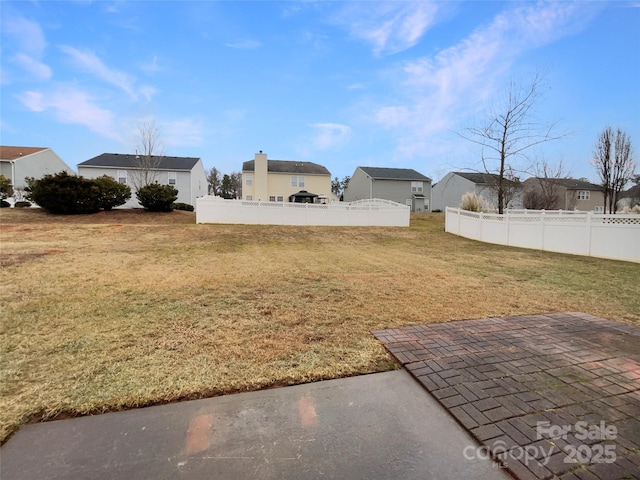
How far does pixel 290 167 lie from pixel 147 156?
14.1m

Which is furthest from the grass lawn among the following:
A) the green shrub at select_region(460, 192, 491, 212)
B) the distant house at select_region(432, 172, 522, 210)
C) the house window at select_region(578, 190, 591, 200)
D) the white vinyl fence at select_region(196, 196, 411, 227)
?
the house window at select_region(578, 190, 591, 200)

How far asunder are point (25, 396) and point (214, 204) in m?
15.0

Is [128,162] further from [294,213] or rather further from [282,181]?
[294,213]

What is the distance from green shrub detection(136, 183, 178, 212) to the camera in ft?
59.3

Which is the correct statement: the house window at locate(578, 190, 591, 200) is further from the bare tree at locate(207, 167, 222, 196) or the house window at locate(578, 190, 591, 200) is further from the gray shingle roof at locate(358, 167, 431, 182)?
the bare tree at locate(207, 167, 222, 196)

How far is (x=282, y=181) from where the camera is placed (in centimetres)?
3312

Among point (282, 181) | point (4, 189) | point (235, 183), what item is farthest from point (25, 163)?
point (235, 183)

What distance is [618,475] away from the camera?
5.24 ft

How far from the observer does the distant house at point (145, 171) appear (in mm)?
27344

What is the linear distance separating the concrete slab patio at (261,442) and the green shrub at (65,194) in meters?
18.4

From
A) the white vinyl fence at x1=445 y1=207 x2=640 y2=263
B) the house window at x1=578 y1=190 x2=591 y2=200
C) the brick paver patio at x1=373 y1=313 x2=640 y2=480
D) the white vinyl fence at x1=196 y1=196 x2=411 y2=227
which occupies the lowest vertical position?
the brick paver patio at x1=373 y1=313 x2=640 y2=480

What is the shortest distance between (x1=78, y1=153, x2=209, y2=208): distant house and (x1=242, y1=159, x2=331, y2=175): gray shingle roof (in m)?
5.50

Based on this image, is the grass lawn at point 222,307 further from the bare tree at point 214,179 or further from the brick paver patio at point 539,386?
the bare tree at point 214,179

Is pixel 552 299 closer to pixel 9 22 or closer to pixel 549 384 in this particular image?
pixel 549 384
